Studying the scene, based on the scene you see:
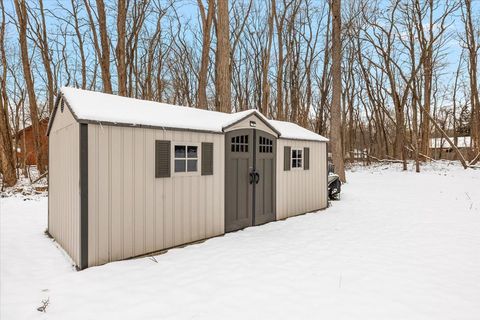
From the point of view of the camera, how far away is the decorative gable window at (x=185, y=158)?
4891mm

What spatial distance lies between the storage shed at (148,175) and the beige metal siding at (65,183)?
2 cm

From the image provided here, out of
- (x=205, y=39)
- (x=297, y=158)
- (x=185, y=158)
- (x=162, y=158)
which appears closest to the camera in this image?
(x=162, y=158)

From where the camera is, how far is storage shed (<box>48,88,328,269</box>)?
13.0 feet

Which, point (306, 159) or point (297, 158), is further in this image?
point (306, 159)

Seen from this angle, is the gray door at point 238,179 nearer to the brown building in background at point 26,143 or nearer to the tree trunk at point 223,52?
the tree trunk at point 223,52

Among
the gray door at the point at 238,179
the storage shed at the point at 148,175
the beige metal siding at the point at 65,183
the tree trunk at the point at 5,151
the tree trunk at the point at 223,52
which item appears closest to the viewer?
the storage shed at the point at 148,175

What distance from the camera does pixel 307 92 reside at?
2048 centimetres

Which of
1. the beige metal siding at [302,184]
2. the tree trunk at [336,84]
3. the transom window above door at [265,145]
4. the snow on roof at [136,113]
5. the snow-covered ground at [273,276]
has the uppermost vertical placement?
the tree trunk at [336,84]

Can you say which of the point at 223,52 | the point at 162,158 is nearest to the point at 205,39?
the point at 223,52

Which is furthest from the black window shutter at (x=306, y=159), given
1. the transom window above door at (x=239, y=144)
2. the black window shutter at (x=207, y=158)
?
the black window shutter at (x=207, y=158)

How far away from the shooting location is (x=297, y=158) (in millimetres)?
7637

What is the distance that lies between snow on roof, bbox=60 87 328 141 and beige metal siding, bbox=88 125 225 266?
0.14 m

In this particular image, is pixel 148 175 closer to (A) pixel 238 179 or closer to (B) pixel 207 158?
(B) pixel 207 158

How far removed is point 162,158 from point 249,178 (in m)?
2.24
